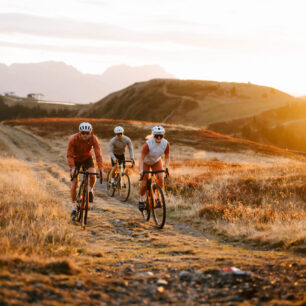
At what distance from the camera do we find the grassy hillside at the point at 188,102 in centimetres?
13900

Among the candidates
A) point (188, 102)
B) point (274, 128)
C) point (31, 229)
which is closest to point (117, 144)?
point (31, 229)

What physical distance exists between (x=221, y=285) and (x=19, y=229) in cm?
430

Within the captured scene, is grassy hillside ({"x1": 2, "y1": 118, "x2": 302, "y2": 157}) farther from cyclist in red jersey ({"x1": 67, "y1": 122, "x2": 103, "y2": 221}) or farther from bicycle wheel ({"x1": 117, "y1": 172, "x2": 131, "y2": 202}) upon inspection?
cyclist in red jersey ({"x1": 67, "y1": 122, "x2": 103, "y2": 221})

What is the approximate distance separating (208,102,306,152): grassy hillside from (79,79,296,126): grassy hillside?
20.4ft

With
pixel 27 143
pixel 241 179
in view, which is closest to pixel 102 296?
pixel 241 179

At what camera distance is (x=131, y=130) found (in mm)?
56438

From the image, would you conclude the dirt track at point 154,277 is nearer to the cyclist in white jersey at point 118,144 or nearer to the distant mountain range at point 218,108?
the cyclist in white jersey at point 118,144

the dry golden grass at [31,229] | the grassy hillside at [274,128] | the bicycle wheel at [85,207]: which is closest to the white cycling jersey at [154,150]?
the bicycle wheel at [85,207]

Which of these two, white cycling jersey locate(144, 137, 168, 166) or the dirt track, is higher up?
white cycling jersey locate(144, 137, 168, 166)

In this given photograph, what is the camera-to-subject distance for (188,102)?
152375 mm

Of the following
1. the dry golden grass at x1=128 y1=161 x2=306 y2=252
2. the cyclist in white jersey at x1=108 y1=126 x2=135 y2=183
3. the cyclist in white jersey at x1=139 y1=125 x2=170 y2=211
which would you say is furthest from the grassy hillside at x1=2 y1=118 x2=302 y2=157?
the cyclist in white jersey at x1=139 y1=125 x2=170 y2=211

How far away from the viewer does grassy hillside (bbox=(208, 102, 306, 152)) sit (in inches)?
4400

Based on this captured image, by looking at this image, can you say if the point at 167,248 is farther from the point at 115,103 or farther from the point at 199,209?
the point at 115,103

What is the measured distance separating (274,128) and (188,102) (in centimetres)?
4239
